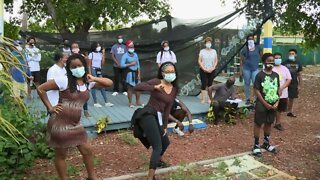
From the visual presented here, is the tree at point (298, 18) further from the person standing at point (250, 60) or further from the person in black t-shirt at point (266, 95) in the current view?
the person in black t-shirt at point (266, 95)

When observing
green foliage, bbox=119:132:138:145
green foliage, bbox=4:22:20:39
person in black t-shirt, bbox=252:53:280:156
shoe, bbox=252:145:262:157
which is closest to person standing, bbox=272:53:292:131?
person in black t-shirt, bbox=252:53:280:156

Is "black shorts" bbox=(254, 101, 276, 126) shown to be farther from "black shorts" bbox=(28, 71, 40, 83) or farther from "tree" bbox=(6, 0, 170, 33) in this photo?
"tree" bbox=(6, 0, 170, 33)

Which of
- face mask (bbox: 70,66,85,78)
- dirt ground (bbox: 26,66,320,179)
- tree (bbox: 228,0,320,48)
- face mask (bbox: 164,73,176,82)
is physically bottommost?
dirt ground (bbox: 26,66,320,179)

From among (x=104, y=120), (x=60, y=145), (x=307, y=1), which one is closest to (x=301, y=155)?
(x=104, y=120)

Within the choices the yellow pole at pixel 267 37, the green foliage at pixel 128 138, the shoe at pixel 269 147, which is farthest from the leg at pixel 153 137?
the yellow pole at pixel 267 37

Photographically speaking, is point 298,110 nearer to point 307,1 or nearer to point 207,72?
point 207,72

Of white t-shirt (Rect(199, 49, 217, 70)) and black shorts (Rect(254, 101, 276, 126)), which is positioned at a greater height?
white t-shirt (Rect(199, 49, 217, 70))

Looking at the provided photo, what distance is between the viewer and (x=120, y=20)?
1377cm

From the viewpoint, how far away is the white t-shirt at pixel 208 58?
8617mm

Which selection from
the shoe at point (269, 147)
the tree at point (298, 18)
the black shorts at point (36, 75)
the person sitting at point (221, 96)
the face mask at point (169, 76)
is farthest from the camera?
the tree at point (298, 18)

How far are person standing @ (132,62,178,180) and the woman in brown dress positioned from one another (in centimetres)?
71

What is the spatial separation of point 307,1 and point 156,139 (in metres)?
9.07

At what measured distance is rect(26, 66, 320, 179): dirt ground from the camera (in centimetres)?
523

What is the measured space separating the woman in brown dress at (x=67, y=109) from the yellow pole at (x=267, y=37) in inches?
208
